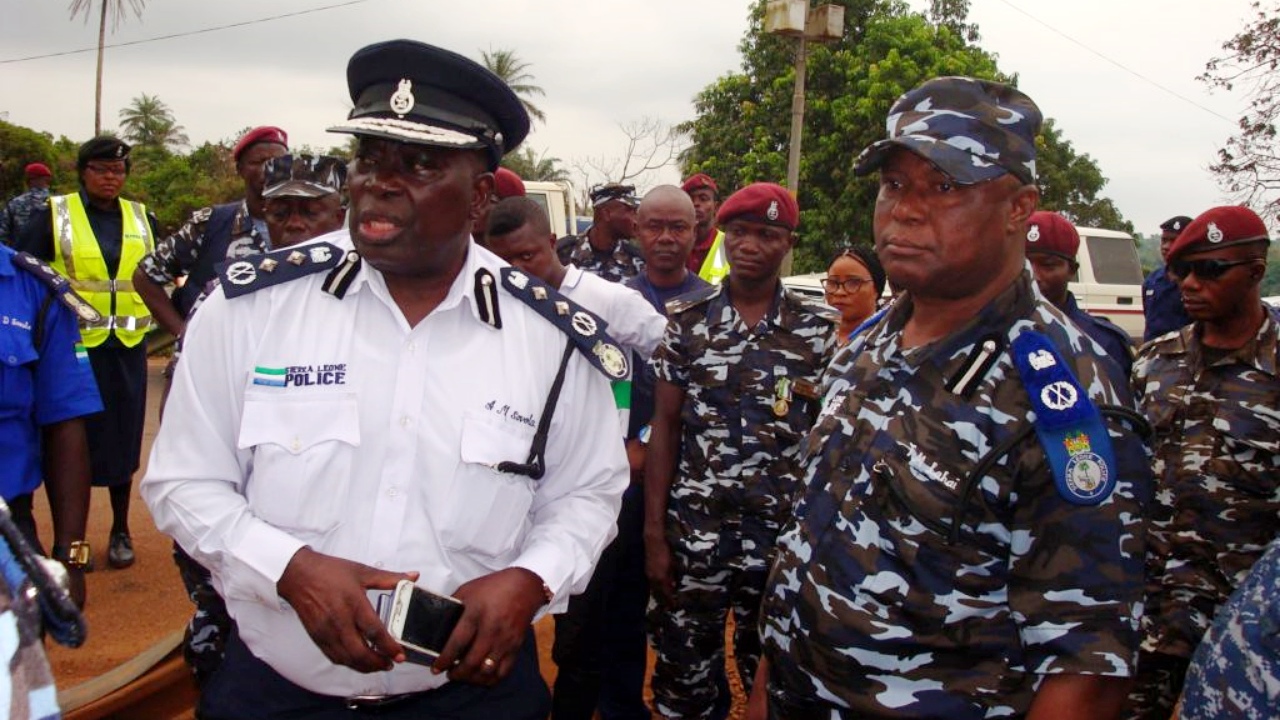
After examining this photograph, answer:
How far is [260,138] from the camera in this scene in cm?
452

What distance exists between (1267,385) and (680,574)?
7.04 ft

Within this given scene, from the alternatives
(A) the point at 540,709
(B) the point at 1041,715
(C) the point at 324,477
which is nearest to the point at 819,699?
(B) the point at 1041,715

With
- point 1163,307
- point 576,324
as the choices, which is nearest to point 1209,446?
point 576,324

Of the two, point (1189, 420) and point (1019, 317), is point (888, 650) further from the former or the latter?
point (1189, 420)

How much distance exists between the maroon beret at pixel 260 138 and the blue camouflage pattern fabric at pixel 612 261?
1.86 metres

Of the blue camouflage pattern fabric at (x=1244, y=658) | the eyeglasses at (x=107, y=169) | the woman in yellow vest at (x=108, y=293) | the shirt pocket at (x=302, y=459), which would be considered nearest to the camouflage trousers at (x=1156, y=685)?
the blue camouflage pattern fabric at (x=1244, y=658)

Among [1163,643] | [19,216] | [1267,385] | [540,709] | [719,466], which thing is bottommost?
[1163,643]

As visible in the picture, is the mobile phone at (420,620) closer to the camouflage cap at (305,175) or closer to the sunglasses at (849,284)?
the camouflage cap at (305,175)

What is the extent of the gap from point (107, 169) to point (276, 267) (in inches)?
172

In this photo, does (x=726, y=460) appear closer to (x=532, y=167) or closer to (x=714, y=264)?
(x=714, y=264)

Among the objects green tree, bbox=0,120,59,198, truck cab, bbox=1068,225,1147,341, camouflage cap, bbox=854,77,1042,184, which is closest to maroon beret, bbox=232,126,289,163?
camouflage cap, bbox=854,77,1042,184

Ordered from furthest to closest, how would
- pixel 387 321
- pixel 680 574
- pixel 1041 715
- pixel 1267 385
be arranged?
1. pixel 680 574
2. pixel 1267 385
3. pixel 387 321
4. pixel 1041 715

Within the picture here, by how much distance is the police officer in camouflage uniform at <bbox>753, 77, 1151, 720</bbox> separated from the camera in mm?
1679

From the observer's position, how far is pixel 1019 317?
185 centimetres
